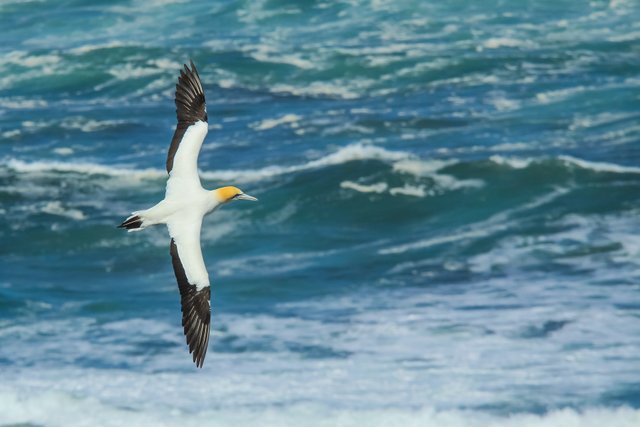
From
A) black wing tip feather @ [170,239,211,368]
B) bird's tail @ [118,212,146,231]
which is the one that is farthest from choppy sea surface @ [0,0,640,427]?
bird's tail @ [118,212,146,231]

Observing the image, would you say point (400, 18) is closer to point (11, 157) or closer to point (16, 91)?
point (16, 91)

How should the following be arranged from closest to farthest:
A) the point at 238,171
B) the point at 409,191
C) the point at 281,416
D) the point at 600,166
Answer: the point at 281,416 < the point at 409,191 < the point at 600,166 < the point at 238,171

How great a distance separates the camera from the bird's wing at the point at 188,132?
583 inches

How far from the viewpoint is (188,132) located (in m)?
15.4

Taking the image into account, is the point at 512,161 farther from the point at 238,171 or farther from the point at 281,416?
the point at 281,416

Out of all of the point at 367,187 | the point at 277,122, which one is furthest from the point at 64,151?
the point at 367,187

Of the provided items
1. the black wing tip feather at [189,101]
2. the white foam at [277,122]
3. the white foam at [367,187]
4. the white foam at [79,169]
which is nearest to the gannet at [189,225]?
the black wing tip feather at [189,101]

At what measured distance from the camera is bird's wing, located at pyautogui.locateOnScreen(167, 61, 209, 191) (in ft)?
48.5

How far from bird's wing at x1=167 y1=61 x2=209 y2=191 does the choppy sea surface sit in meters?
5.83

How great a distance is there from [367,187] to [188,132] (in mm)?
16492

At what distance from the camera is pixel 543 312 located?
77.1ft

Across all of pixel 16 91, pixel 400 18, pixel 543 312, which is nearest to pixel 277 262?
pixel 543 312

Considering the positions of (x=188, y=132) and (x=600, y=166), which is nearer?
(x=188, y=132)

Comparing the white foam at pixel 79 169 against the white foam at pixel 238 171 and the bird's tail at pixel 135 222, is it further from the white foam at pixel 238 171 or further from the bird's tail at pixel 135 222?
the bird's tail at pixel 135 222
